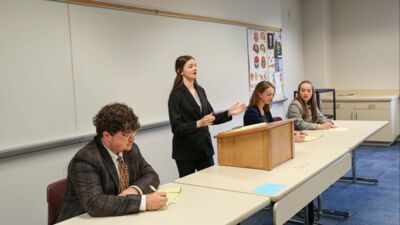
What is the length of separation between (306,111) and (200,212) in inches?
98.2

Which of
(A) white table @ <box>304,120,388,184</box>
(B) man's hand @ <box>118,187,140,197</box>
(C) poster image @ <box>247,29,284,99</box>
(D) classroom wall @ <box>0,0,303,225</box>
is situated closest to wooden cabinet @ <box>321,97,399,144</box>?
(D) classroom wall @ <box>0,0,303,225</box>

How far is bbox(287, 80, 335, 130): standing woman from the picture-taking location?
3.75 m

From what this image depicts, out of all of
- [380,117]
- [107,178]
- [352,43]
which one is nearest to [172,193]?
[107,178]

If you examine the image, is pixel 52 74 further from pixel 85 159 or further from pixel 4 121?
pixel 85 159

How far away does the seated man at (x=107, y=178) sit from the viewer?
5.43 feet

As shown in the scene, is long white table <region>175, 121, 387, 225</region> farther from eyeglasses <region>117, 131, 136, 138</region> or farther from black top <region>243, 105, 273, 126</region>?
eyeglasses <region>117, 131, 136, 138</region>

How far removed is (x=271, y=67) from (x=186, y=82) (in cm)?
326

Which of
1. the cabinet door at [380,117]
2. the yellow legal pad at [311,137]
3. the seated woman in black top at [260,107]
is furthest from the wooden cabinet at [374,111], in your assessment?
the seated woman in black top at [260,107]

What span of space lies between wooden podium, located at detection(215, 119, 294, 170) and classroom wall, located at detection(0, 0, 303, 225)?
1.32m

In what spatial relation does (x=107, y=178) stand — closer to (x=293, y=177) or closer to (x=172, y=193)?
(x=172, y=193)

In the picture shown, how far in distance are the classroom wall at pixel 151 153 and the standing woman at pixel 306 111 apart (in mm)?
1120

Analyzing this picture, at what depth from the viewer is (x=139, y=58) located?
3.60 metres

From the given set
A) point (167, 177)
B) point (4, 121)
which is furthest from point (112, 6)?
point (167, 177)

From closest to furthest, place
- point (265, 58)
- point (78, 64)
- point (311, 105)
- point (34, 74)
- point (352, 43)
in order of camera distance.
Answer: point (34, 74), point (78, 64), point (311, 105), point (265, 58), point (352, 43)
